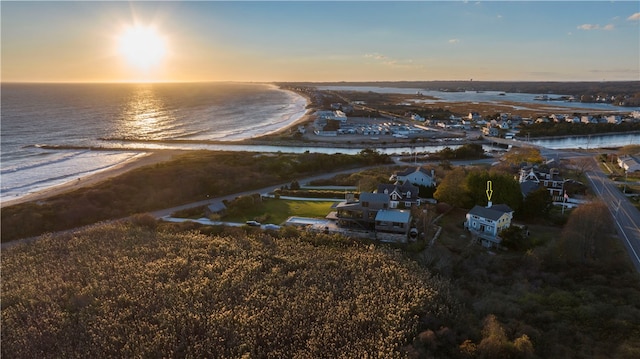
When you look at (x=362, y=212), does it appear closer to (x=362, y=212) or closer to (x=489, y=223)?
(x=362, y=212)

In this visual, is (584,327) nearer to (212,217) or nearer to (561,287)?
(561,287)

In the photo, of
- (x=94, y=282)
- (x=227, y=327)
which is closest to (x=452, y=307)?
(x=227, y=327)

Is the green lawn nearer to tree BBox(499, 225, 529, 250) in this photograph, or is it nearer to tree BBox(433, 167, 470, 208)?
tree BBox(433, 167, 470, 208)

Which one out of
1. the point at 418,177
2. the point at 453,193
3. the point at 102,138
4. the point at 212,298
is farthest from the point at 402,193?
the point at 102,138

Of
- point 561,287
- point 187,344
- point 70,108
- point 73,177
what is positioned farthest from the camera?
point 70,108

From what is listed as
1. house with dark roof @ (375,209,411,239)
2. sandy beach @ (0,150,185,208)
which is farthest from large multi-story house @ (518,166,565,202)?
sandy beach @ (0,150,185,208)

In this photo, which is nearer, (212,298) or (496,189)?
(212,298)

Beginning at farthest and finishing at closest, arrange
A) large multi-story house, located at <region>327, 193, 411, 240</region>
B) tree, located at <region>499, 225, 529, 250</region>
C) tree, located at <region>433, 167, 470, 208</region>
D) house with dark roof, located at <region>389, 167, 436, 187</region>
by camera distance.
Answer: house with dark roof, located at <region>389, 167, 436, 187</region> → tree, located at <region>433, 167, 470, 208</region> → large multi-story house, located at <region>327, 193, 411, 240</region> → tree, located at <region>499, 225, 529, 250</region>
